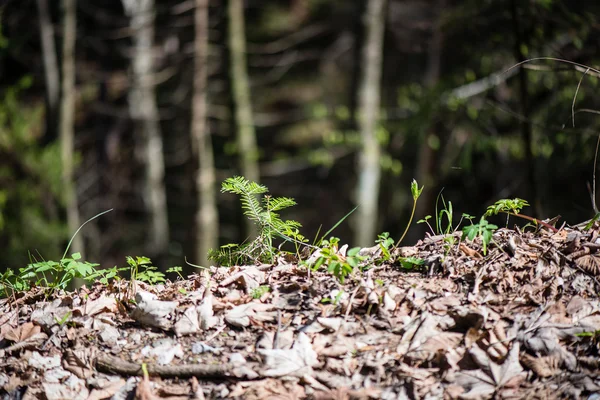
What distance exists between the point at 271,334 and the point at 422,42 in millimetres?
11020

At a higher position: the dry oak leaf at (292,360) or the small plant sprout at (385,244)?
the small plant sprout at (385,244)

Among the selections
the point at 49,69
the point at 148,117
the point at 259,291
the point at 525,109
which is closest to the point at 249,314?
the point at 259,291

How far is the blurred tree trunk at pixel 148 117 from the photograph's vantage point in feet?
37.0

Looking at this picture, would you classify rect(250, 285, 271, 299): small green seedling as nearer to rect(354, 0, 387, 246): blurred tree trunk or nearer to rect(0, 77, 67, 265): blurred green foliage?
rect(354, 0, 387, 246): blurred tree trunk

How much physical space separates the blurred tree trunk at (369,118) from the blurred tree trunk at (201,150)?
2634 mm

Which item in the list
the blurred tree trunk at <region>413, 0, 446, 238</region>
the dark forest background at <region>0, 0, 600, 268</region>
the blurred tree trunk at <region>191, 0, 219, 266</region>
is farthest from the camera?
the blurred tree trunk at <region>413, 0, 446, 238</region>

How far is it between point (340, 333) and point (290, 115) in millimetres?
10615

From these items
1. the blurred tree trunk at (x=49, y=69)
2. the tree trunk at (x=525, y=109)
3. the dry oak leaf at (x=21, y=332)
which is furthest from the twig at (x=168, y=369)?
the blurred tree trunk at (x=49, y=69)

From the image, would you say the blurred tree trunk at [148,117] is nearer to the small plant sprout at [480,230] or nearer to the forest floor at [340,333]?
the forest floor at [340,333]

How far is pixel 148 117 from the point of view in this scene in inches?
452

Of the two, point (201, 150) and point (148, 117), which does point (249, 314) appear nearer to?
point (201, 150)

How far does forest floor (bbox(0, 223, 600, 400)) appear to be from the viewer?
230 cm

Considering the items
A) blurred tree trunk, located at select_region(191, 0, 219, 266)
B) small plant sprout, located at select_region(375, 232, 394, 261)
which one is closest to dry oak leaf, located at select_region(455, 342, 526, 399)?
small plant sprout, located at select_region(375, 232, 394, 261)

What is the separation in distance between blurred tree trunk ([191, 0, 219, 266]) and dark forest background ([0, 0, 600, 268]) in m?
0.03
